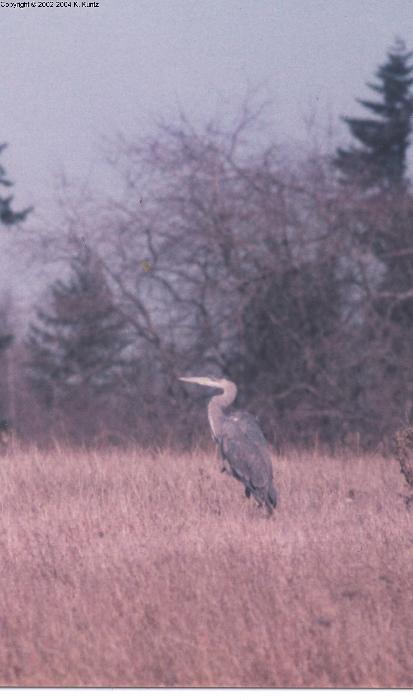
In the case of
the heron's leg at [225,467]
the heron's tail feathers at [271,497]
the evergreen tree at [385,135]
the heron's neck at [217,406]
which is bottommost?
the heron's tail feathers at [271,497]

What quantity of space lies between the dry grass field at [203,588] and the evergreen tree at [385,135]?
823cm

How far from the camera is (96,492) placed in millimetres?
9961

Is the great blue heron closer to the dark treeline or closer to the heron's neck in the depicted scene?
the heron's neck

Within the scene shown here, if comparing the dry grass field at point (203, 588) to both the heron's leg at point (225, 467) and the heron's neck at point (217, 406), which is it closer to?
the heron's leg at point (225, 467)

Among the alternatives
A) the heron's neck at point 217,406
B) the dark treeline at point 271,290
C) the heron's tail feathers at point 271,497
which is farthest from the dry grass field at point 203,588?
the dark treeline at point 271,290

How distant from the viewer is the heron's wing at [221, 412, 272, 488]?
938 centimetres

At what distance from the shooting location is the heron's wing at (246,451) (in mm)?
9383

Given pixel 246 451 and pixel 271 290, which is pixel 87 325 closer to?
pixel 271 290

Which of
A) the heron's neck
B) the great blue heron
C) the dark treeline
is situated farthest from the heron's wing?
the dark treeline

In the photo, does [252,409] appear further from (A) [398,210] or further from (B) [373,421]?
(A) [398,210]

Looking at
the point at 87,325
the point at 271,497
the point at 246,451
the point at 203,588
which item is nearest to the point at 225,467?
the point at 246,451

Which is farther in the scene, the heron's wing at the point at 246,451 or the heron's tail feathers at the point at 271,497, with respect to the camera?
the heron's wing at the point at 246,451

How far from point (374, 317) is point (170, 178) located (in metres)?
3.30

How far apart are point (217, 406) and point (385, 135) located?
8.51 meters
